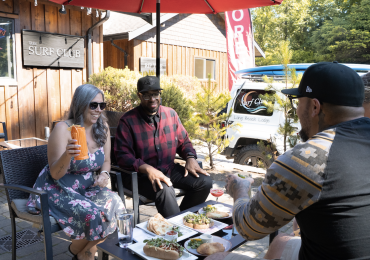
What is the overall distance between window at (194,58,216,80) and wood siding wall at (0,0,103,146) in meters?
7.60

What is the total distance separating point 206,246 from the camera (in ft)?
6.77

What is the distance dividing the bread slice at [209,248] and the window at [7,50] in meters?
5.84

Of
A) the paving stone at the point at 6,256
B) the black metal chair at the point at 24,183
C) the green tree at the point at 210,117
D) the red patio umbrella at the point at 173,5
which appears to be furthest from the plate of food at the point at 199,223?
the green tree at the point at 210,117

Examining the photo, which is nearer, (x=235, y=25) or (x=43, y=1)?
(x=43, y=1)

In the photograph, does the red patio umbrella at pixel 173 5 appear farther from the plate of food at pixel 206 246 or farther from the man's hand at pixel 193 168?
the plate of food at pixel 206 246

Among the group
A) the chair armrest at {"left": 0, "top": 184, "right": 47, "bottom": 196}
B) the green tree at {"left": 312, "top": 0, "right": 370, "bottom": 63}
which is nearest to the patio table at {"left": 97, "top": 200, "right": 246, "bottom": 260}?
the chair armrest at {"left": 0, "top": 184, "right": 47, "bottom": 196}

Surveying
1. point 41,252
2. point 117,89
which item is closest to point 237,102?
point 117,89

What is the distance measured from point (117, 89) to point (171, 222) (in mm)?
5229

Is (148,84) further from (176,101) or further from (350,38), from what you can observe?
(350,38)

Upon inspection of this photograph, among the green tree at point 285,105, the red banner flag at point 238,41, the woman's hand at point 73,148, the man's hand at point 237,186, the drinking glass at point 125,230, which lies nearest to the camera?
the man's hand at point 237,186

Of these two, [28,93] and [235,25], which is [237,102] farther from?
[235,25]

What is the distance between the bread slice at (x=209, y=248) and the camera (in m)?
Answer: 2.03

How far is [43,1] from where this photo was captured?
22.1 feet

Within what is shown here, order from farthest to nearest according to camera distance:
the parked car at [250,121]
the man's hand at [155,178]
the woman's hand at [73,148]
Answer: the parked car at [250,121] < the man's hand at [155,178] < the woman's hand at [73,148]
